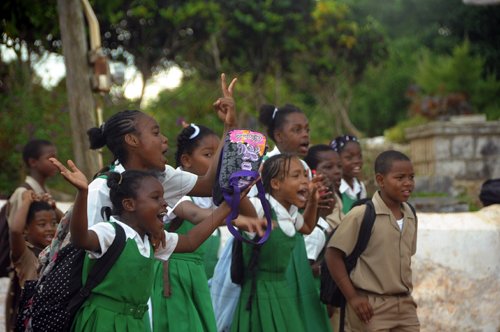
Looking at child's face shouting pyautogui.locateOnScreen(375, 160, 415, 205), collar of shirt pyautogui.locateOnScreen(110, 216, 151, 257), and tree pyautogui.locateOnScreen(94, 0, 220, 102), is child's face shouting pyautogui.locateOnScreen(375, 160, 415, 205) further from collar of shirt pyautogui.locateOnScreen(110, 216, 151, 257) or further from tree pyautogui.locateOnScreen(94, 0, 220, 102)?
tree pyautogui.locateOnScreen(94, 0, 220, 102)

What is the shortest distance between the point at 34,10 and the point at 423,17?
78.3ft

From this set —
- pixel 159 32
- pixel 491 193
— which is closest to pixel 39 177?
pixel 491 193

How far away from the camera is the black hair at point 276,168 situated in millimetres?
5875

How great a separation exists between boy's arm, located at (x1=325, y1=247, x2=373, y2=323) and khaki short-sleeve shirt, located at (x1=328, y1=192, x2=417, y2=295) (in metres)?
0.05

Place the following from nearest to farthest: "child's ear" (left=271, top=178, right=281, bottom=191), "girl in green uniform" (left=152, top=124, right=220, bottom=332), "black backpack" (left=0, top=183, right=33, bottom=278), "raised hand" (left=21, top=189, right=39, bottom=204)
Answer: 1. "girl in green uniform" (left=152, top=124, right=220, bottom=332)
2. "child's ear" (left=271, top=178, right=281, bottom=191)
3. "raised hand" (left=21, top=189, right=39, bottom=204)
4. "black backpack" (left=0, top=183, right=33, bottom=278)

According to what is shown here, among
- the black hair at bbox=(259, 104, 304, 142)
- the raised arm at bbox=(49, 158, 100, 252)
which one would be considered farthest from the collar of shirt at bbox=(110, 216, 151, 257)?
the black hair at bbox=(259, 104, 304, 142)

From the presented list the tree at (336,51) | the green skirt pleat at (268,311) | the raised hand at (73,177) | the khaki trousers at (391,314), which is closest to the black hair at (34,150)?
the green skirt pleat at (268,311)

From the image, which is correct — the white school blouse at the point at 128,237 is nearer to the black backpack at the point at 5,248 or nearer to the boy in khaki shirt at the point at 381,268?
the boy in khaki shirt at the point at 381,268

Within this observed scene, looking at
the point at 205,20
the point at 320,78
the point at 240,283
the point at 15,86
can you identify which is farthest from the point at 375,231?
the point at 320,78

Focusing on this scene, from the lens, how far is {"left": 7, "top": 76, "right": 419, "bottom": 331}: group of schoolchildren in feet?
14.0

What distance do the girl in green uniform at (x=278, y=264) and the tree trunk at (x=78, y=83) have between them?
93.7 inches

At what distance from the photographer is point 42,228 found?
252 inches

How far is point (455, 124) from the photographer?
14.1 metres

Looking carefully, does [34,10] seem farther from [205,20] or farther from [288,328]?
[205,20]
